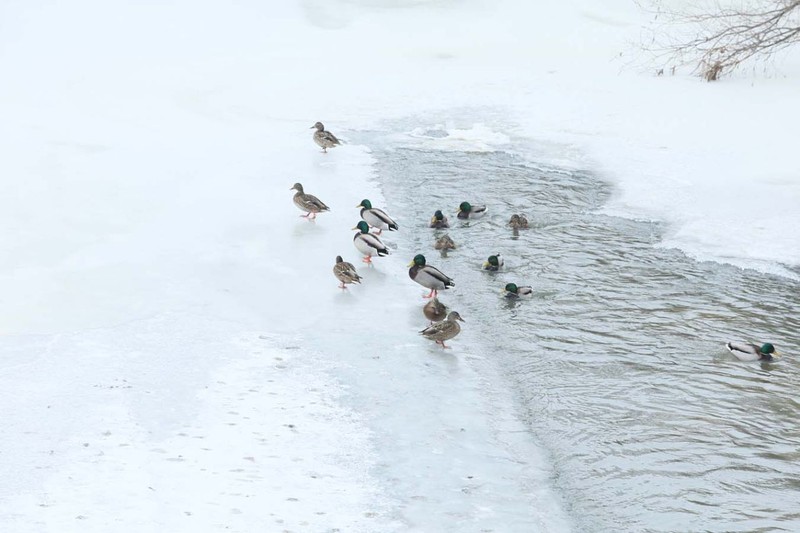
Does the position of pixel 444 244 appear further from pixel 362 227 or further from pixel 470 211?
pixel 470 211

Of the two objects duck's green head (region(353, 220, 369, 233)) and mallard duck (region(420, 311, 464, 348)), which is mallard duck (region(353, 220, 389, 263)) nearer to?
duck's green head (region(353, 220, 369, 233))

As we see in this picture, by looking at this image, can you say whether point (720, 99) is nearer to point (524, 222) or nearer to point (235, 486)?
point (524, 222)

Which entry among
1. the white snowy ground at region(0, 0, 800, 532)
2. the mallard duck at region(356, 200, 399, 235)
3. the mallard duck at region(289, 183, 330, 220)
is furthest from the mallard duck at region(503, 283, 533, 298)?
the mallard duck at region(289, 183, 330, 220)

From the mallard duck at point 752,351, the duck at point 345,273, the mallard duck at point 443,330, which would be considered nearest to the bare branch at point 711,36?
the mallard duck at point 752,351

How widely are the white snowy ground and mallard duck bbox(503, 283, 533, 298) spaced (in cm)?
100

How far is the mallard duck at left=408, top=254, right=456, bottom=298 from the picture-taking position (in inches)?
378

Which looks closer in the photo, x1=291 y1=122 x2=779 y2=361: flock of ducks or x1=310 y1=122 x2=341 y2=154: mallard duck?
x1=291 y1=122 x2=779 y2=361: flock of ducks

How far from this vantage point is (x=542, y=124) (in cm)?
1543

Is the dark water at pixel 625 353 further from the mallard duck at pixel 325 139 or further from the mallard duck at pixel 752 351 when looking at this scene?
the mallard duck at pixel 325 139

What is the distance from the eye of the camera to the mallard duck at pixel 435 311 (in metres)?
8.96

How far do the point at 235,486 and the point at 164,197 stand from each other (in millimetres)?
6390

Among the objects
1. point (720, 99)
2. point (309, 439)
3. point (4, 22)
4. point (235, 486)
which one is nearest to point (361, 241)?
point (309, 439)

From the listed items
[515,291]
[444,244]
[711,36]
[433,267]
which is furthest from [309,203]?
[711,36]

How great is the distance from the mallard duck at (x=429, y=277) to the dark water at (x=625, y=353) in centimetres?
35
